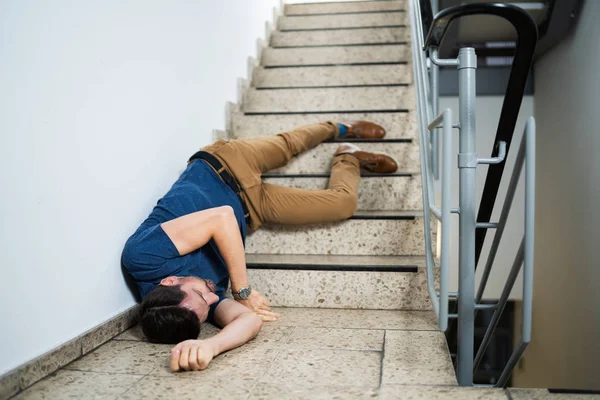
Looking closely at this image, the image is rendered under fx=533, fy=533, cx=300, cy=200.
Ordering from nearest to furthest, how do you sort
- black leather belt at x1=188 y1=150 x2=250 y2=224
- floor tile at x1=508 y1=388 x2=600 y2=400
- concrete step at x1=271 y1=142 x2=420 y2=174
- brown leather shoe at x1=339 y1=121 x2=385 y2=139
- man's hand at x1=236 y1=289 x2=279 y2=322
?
floor tile at x1=508 y1=388 x2=600 y2=400, man's hand at x1=236 y1=289 x2=279 y2=322, black leather belt at x1=188 y1=150 x2=250 y2=224, concrete step at x1=271 y1=142 x2=420 y2=174, brown leather shoe at x1=339 y1=121 x2=385 y2=139

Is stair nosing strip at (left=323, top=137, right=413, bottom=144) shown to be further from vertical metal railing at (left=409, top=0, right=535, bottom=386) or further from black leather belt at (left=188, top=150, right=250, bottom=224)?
vertical metal railing at (left=409, top=0, right=535, bottom=386)

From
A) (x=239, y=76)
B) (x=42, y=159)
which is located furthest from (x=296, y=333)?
(x=239, y=76)

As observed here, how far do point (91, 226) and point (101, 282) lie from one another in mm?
189

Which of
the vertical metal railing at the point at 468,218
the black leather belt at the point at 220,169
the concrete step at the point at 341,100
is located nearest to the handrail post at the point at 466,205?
the vertical metal railing at the point at 468,218

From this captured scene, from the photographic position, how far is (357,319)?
188 centimetres

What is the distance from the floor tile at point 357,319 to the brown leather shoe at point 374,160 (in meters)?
0.80

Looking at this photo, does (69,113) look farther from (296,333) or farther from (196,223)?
(296,333)

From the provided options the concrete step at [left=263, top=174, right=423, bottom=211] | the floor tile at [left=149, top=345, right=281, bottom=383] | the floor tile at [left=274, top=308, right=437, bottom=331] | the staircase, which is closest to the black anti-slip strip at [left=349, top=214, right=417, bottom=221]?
the staircase

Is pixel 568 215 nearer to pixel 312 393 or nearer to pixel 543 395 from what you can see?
pixel 543 395

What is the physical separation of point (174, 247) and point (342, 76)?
202 cm

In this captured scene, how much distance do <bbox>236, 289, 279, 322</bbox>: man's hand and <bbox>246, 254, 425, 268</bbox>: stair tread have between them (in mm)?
206

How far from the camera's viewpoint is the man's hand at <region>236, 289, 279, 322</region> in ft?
6.09

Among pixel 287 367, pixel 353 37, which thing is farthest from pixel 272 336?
pixel 353 37

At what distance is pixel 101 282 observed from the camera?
1.70 metres
